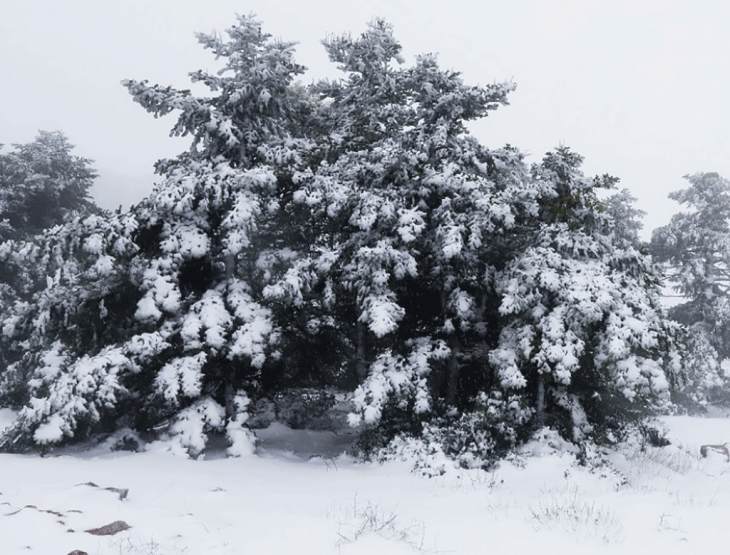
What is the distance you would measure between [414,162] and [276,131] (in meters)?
3.73

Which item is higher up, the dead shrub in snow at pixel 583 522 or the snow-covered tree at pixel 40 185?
the snow-covered tree at pixel 40 185

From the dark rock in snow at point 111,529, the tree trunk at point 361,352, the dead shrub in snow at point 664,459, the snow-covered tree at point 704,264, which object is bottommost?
the dead shrub in snow at point 664,459

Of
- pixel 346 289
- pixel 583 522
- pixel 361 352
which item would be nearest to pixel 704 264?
pixel 361 352

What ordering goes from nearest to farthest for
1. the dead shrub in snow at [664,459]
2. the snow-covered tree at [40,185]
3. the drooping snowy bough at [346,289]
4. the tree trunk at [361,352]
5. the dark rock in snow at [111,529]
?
the dark rock in snow at [111,529] → the drooping snowy bough at [346,289] → the dead shrub in snow at [664,459] → the tree trunk at [361,352] → the snow-covered tree at [40,185]

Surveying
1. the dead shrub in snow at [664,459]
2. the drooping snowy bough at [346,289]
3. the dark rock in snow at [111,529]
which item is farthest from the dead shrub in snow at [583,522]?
the dead shrub in snow at [664,459]

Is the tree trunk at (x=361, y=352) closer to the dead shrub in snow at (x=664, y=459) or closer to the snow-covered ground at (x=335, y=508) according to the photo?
the snow-covered ground at (x=335, y=508)

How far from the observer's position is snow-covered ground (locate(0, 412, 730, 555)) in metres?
5.78

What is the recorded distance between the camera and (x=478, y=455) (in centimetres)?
1195

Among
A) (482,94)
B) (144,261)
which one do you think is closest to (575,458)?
(482,94)

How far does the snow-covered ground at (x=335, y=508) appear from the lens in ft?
19.0

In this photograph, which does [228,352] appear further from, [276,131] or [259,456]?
[276,131]

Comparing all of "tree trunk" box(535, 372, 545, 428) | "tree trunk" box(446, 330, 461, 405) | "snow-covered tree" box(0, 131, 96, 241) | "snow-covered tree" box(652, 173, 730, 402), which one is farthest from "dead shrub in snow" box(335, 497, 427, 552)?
"snow-covered tree" box(652, 173, 730, 402)

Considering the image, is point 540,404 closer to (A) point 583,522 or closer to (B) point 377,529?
(A) point 583,522

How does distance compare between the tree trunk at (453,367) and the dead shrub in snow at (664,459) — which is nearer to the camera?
the dead shrub in snow at (664,459)
